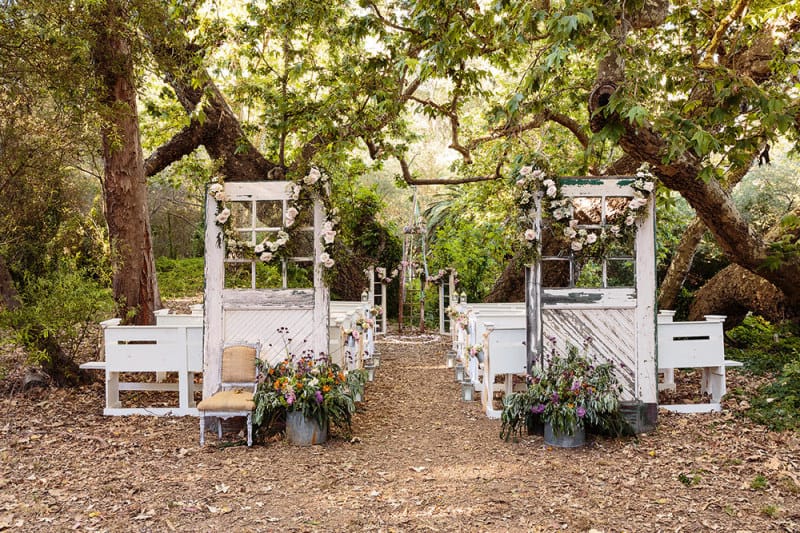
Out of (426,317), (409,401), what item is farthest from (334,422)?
(426,317)

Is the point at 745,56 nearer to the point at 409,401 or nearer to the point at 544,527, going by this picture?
the point at 409,401

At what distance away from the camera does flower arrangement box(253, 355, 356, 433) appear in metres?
5.02

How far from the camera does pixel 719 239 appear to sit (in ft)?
24.2

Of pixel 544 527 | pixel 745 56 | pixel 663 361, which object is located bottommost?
pixel 544 527

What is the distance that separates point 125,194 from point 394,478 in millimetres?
4868

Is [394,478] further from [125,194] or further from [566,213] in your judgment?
[125,194]

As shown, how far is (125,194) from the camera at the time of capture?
7273 millimetres

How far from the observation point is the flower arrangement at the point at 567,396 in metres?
4.95

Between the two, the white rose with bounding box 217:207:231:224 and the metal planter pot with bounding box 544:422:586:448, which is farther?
the white rose with bounding box 217:207:231:224

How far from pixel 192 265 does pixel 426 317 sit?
786 centimetres

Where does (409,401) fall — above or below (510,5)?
below

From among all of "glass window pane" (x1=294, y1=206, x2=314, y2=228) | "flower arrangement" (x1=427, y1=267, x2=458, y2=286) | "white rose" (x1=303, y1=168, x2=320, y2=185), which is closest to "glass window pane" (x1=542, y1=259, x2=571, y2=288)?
"flower arrangement" (x1=427, y1=267, x2=458, y2=286)

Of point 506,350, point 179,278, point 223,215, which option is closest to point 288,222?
point 223,215

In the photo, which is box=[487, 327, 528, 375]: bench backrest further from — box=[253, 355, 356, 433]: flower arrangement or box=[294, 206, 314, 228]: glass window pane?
box=[294, 206, 314, 228]: glass window pane
